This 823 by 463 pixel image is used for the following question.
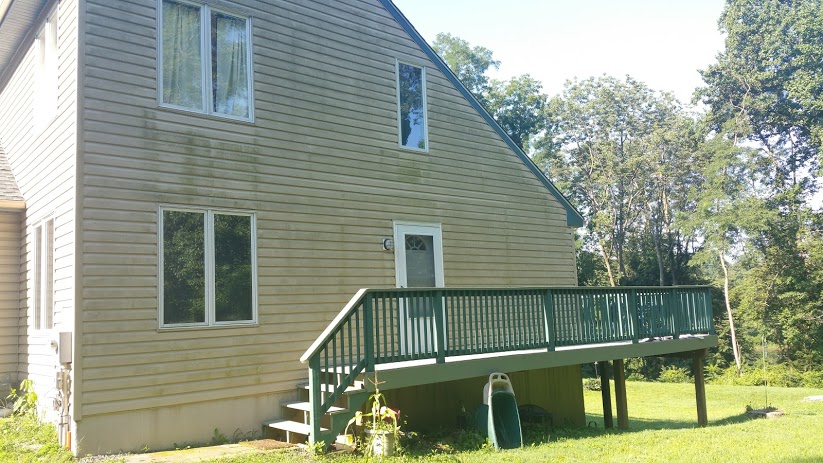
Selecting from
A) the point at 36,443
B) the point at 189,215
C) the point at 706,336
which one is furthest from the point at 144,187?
the point at 706,336

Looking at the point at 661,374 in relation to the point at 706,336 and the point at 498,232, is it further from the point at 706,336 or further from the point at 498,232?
the point at 498,232

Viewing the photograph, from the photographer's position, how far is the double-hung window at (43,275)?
8.59 meters

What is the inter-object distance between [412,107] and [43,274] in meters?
5.97

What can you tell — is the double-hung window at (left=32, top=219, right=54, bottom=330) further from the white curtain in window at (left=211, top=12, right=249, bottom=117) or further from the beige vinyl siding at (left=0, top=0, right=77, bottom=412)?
the white curtain in window at (left=211, top=12, right=249, bottom=117)

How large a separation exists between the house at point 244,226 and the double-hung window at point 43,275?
4cm

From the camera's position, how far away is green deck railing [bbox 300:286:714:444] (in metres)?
7.34

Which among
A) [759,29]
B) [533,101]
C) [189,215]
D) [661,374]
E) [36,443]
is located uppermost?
[759,29]

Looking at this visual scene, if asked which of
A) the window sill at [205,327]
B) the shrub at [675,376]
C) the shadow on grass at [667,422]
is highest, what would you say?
the window sill at [205,327]

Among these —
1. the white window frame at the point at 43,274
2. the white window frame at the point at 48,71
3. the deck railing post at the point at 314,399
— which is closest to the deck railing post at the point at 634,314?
the deck railing post at the point at 314,399

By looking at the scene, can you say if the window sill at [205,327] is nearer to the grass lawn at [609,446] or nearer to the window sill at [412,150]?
the grass lawn at [609,446]

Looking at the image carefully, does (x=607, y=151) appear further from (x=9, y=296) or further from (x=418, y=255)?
(x=9, y=296)

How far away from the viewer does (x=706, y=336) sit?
12.5 meters

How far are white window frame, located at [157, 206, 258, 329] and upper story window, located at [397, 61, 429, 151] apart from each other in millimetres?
3234

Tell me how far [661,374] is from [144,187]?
2719 cm
